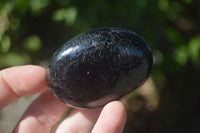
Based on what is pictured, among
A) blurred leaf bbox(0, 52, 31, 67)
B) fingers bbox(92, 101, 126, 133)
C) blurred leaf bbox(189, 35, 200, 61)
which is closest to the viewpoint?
fingers bbox(92, 101, 126, 133)

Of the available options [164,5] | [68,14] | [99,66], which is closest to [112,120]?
[99,66]

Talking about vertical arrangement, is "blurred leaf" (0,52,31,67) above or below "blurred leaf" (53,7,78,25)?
below

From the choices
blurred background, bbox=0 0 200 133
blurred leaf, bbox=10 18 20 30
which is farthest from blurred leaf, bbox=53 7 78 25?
blurred leaf, bbox=10 18 20 30

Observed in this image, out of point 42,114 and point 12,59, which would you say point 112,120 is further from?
point 12,59

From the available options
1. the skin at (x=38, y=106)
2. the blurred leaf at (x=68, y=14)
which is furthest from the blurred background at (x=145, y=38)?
the skin at (x=38, y=106)

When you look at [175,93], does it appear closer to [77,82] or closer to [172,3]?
[172,3]

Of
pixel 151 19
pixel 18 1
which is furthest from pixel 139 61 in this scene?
pixel 18 1

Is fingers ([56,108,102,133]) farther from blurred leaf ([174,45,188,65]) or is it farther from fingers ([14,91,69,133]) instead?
blurred leaf ([174,45,188,65])
